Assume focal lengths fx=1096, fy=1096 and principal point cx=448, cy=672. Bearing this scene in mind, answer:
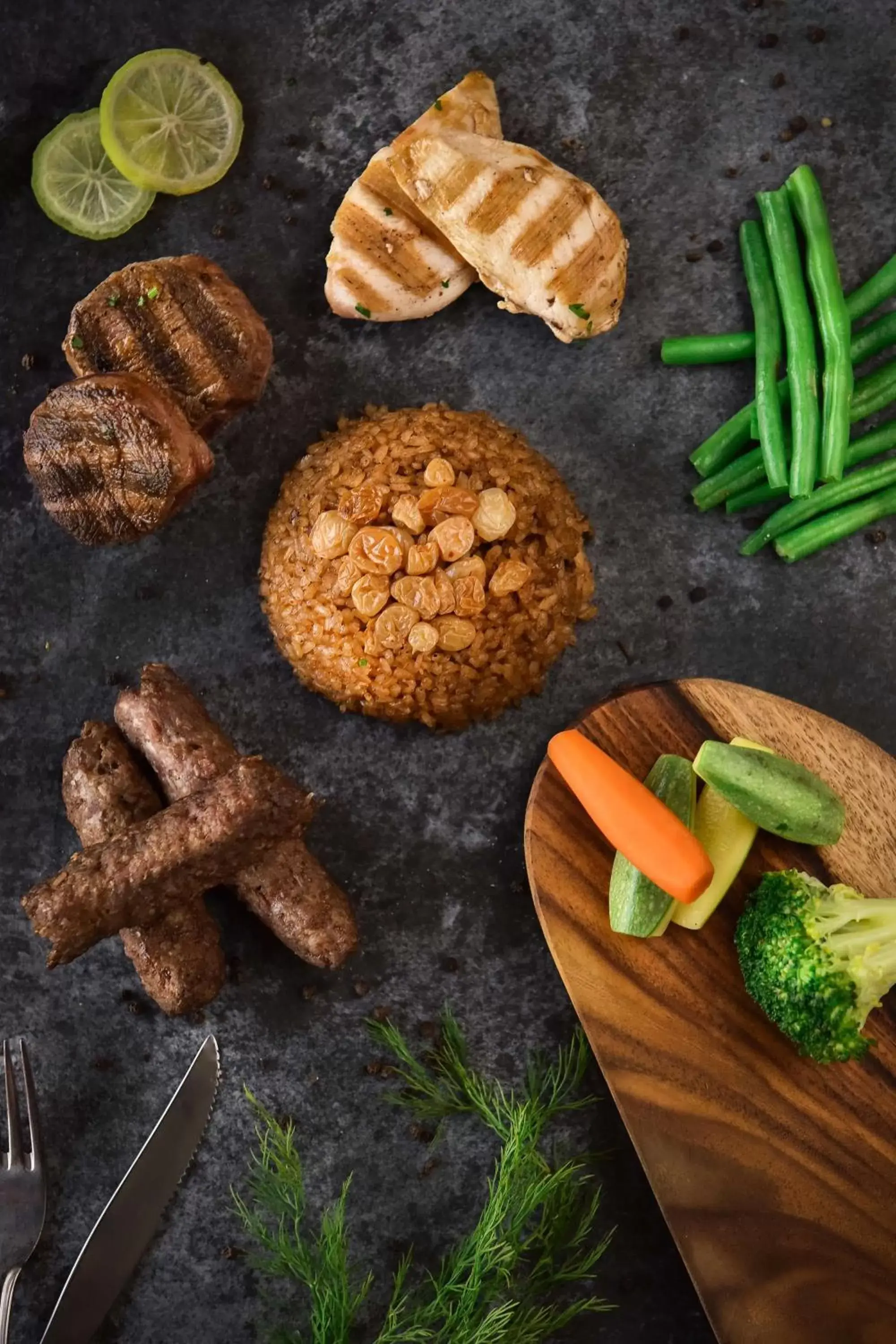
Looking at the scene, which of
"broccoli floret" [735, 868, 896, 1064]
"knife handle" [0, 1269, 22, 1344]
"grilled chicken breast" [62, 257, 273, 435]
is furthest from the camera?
"grilled chicken breast" [62, 257, 273, 435]

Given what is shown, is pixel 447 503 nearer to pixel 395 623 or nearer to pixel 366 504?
pixel 366 504

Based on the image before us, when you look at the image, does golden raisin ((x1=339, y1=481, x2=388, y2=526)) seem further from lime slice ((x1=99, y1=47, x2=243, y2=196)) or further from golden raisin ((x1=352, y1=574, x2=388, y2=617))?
lime slice ((x1=99, y1=47, x2=243, y2=196))

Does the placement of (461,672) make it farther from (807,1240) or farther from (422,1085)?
(807,1240)

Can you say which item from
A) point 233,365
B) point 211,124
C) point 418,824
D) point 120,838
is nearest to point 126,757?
point 120,838

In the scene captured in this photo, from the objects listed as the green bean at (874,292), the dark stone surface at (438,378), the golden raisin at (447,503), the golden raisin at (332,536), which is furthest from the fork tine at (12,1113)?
the green bean at (874,292)

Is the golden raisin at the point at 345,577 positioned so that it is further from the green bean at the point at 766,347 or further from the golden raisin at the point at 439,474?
the green bean at the point at 766,347

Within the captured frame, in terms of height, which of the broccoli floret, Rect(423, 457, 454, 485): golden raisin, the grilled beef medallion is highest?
the grilled beef medallion

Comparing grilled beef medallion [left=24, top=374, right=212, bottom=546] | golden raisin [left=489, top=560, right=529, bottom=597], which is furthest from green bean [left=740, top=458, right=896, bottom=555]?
grilled beef medallion [left=24, top=374, right=212, bottom=546]
